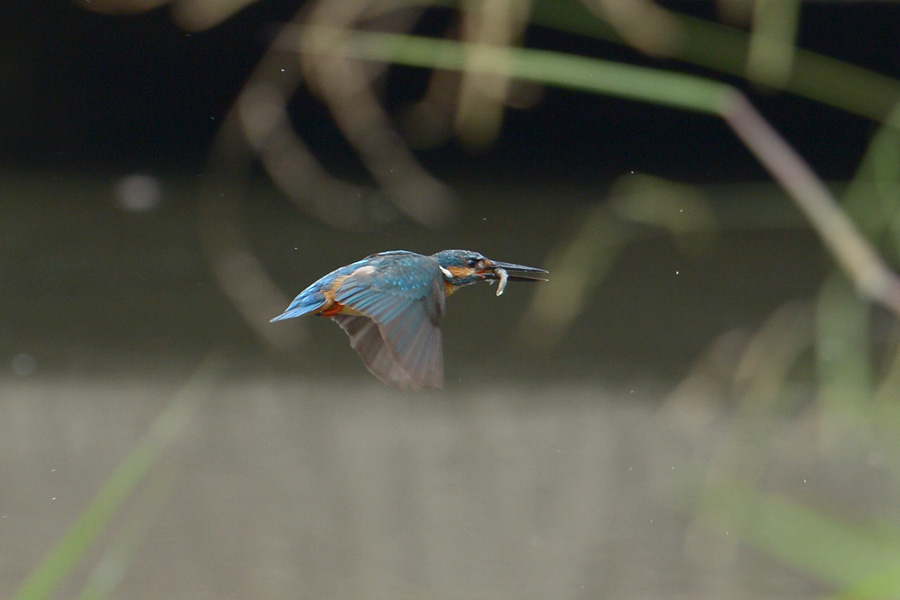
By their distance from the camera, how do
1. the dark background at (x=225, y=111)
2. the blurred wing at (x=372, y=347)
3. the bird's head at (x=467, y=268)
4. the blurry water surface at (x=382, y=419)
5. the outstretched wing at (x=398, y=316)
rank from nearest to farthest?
the outstretched wing at (x=398, y=316) < the blurred wing at (x=372, y=347) < the bird's head at (x=467, y=268) < the dark background at (x=225, y=111) < the blurry water surface at (x=382, y=419)

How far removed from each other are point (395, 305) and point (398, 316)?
27mm

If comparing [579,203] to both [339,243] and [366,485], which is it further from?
[366,485]

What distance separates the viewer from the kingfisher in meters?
1.03

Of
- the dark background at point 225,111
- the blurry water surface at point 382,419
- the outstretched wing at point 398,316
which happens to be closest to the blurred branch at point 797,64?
the dark background at point 225,111

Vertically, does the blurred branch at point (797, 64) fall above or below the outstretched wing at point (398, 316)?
above

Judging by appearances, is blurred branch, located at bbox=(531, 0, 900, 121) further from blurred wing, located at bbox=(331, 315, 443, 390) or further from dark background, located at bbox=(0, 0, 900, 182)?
blurred wing, located at bbox=(331, 315, 443, 390)

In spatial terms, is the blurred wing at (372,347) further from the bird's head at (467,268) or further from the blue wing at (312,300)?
the bird's head at (467,268)

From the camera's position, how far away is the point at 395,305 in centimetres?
111

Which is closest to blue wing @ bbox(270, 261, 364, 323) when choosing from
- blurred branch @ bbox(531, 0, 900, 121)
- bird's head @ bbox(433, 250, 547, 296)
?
bird's head @ bbox(433, 250, 547, 296)

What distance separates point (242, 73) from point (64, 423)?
2.54ft

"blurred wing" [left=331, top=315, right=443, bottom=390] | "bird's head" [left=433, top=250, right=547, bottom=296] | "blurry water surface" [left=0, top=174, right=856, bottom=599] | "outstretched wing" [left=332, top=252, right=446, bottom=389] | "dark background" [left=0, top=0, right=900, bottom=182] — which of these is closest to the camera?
"outstretched wing" [left=332, top=252, right=446, bottom=389]

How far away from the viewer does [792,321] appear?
191 centimetres

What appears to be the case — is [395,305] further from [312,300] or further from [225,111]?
[225,111]

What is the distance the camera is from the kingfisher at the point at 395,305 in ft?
3.39
